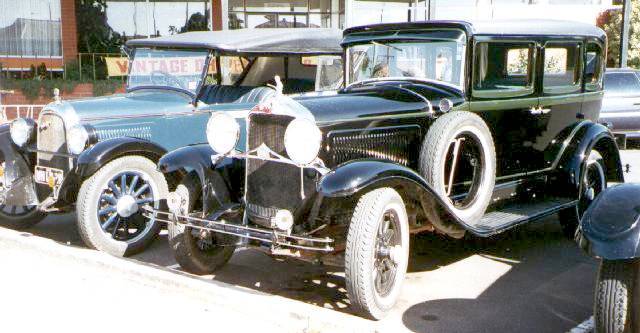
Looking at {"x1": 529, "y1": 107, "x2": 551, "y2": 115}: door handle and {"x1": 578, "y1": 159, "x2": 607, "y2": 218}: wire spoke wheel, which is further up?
{"x1": 529, "y1": 107, "x2": 551, "y2": 115}: door handle

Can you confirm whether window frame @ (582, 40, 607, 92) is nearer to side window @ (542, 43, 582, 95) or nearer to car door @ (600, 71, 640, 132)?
side window @ (542, 43, 582, 95)

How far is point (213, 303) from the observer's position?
422cm

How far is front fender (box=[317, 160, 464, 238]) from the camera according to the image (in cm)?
387

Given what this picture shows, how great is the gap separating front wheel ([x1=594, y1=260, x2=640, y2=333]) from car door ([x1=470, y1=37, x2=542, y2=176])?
2.18 m

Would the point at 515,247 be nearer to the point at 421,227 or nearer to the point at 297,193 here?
the point at 421,227

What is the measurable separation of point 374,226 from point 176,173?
169 cm

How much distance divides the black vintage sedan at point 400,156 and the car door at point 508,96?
0.5 inches

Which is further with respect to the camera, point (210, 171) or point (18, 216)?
point (18, 216)

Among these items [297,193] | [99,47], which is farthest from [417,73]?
[99,47]

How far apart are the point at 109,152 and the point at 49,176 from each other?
0.76 m

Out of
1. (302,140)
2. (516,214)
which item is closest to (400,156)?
(302,140)

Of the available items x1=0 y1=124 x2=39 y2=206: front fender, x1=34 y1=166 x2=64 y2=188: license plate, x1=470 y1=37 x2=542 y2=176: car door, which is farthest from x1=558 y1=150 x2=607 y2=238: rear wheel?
x1=0 y1=124 x2=39 y2=206: front fender

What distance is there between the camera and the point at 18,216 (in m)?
6.34

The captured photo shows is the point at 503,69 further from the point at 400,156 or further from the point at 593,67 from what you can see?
the point at 400,156
